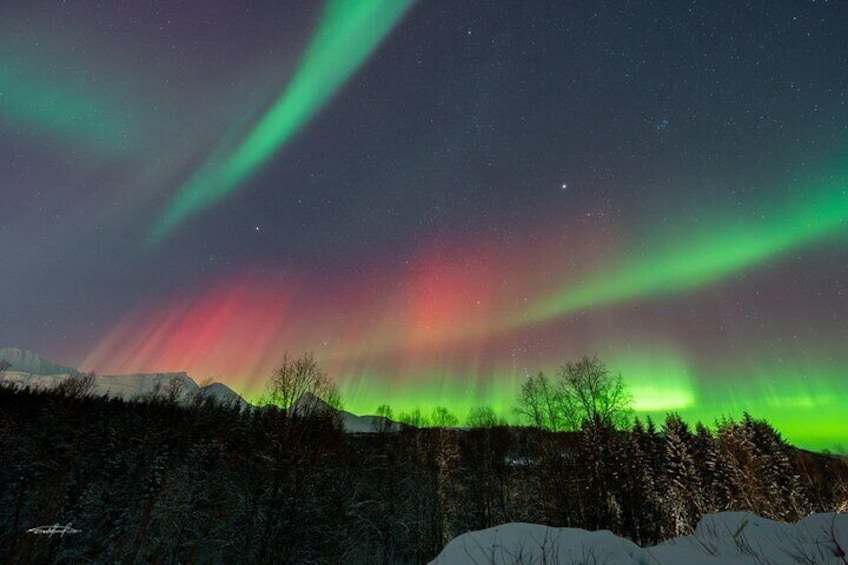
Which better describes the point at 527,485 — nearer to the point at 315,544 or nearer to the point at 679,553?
the point at 315,544

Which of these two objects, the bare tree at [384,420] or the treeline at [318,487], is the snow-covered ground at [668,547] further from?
the bare tree at [384,420]

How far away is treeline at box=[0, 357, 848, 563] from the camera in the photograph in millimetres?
20641

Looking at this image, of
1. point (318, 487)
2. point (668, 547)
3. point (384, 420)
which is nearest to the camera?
point (668, 547)

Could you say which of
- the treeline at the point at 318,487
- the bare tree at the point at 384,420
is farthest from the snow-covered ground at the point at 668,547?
the bare tree at the point at 384,420

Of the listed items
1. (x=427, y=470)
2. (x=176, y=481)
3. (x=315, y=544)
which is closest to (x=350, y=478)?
(x=315, y=544)

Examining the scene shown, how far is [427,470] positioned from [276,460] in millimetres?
35850

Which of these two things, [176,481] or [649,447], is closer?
[176,481]

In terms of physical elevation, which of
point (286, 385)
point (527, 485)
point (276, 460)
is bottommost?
point (527, 485)

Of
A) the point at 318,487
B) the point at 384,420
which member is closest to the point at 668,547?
the point at 318,487

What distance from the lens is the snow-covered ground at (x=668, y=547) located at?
5.88 meters

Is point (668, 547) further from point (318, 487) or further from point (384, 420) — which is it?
point (384, 420)

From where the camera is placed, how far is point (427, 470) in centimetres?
4897

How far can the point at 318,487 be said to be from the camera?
74.7ft

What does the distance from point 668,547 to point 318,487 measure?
67.3ft
